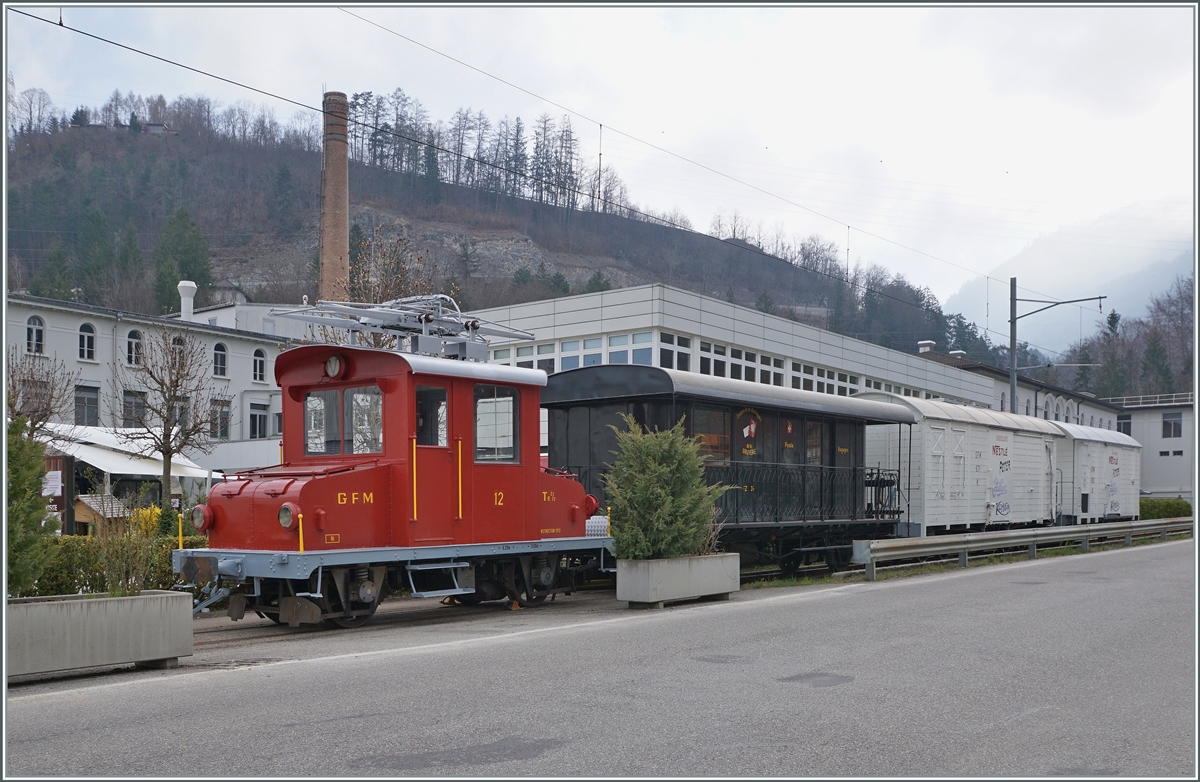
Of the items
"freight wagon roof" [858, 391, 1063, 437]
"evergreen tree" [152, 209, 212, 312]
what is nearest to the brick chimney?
"freight wagon roof" [858, 391, 1063, 437]

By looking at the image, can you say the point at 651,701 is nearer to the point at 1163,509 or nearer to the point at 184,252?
the point at 1163,509

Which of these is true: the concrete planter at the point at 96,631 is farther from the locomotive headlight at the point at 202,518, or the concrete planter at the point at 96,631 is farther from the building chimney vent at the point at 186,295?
the building chimney vent at the point at 186,295

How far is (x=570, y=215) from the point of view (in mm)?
116562

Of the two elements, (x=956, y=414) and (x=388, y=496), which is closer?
(x=388, y=496)

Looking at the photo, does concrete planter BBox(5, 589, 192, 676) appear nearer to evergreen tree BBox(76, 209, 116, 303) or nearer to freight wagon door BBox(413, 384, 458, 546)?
freight wagon door BBox(413, 384, 458, 546)

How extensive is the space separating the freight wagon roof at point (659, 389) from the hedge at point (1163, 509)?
3258 centimetres

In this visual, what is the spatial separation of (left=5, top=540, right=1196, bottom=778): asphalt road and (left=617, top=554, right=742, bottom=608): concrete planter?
126 cm

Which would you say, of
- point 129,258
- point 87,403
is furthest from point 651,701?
point 129,258

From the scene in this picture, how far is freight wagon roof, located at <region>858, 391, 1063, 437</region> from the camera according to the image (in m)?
22.2

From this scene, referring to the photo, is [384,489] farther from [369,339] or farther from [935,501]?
[935,501]

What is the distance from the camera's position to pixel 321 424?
12297 millimetres

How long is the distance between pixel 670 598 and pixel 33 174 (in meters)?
100

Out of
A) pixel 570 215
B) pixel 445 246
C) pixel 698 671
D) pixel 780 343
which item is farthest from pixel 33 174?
Result: pixel 698 671

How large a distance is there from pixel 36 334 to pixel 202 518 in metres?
33.2
